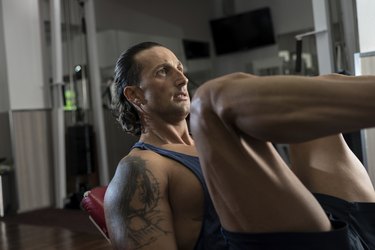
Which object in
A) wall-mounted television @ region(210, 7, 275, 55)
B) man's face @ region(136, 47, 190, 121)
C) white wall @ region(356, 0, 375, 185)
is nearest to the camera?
man's face @ region(136, 47, 190, 121)

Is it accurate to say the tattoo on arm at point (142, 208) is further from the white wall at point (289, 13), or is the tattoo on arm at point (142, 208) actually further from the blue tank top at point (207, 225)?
the white wall at point (289, 13)

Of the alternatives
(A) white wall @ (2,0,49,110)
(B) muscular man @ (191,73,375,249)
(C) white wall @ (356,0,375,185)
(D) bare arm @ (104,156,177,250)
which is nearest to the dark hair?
(D) bare arm @ (104,156,177,250)

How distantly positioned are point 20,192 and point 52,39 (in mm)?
1491

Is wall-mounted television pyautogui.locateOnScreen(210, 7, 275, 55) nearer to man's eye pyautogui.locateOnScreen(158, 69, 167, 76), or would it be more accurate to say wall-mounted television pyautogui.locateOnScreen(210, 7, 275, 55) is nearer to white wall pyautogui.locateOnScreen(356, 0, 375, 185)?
white wall pyautogui.locateOnScreen(356, 0, 375, 185)

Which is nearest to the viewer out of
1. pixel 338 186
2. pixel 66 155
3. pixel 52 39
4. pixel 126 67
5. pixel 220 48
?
A: pixel 338 186

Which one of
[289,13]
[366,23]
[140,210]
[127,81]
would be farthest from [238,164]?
[289,13]

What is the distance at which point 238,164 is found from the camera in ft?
2.43

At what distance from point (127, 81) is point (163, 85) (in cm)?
13

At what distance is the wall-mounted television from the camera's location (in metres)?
5.64

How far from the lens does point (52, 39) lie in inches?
157

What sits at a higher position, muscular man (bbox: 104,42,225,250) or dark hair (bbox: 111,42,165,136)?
dark hair (bbox: 111,42,165,136)

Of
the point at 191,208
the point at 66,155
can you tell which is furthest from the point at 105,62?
the point at 191,208

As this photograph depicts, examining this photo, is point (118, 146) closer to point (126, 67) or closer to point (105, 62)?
point (105, 62)

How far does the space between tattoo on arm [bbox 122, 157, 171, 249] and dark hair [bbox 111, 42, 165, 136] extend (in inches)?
12.1
